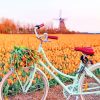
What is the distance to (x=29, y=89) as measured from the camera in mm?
6152

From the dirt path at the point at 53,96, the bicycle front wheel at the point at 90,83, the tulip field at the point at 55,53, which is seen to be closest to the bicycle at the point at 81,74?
the bicycle front wheel at the point at 90,83

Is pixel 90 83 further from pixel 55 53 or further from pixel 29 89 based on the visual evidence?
pixel 55 53

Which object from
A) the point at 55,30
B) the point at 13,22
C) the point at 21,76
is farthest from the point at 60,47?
the point at 21,76

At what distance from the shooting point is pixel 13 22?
35.1 feet

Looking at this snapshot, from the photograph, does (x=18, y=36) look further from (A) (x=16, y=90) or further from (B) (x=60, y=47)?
(A) (x=16, y=90)

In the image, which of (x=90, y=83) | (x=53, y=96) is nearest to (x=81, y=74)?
(x=90, y=83)

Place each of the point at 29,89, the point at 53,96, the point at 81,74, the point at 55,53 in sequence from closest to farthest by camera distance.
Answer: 1. the point at 81,74
2. the point at 29,89
3. the point at 53,96
4. the point at 55,53

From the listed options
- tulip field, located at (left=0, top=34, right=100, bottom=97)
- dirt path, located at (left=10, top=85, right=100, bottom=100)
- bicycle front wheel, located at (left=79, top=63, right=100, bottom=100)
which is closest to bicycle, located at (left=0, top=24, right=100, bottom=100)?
bicycle front wheel, located at (left=79, top=63, right=100, bottom=100)

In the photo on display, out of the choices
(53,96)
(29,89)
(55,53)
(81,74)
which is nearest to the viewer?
(81,74)

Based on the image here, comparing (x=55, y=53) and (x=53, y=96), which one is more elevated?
(x=55, y=53)

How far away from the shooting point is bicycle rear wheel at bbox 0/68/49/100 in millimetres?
5781

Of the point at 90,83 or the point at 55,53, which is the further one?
the point at 55,53

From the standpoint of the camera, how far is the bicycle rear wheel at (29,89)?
5781mm

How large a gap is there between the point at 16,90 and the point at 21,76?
0.82 metres
